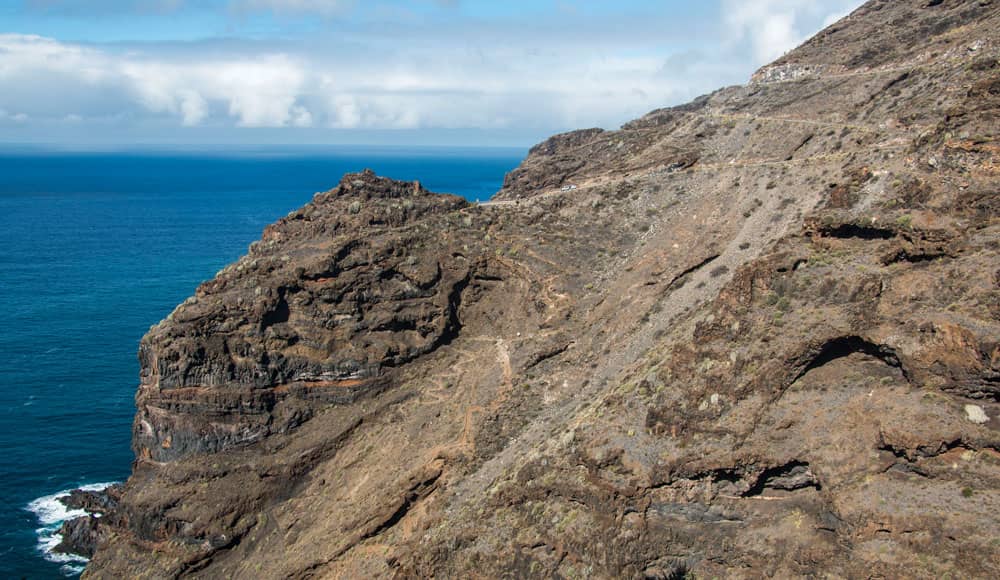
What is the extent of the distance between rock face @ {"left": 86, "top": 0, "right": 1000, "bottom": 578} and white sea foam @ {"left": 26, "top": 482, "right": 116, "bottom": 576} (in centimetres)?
492

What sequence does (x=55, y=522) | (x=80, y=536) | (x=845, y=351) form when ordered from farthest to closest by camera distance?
(x=55, y=522)
(x=80, y=536)
(x=845, y=351)

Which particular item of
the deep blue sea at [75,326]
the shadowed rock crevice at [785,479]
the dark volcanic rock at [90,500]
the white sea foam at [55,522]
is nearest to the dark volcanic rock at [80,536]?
the white sea foam at [55,522]

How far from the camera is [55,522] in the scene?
4247 centimetres

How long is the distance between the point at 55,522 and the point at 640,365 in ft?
119

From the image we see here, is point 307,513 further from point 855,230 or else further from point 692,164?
point 692,164

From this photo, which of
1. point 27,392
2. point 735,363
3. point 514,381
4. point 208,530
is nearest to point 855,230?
point 735,363

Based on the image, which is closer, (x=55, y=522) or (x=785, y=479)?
(x=785, y=479)

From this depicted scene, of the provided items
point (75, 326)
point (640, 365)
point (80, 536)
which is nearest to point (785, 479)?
point (640, 365)

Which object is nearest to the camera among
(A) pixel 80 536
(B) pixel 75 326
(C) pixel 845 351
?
(C) pixel 845 351

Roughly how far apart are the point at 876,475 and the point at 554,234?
79.7 ft

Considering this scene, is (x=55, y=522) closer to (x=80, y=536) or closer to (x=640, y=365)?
(x=80, y=536)

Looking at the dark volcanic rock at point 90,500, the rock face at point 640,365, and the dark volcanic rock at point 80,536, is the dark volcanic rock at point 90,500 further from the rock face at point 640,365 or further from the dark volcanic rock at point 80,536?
the rock face at point 640,365

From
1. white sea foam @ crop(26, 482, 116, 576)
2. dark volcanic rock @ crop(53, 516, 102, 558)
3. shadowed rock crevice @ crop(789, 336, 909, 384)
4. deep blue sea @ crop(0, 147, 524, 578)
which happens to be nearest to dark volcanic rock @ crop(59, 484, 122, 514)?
white sea foam @ crop(26, 482, 116, 576)

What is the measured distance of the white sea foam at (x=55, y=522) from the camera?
130 feet
